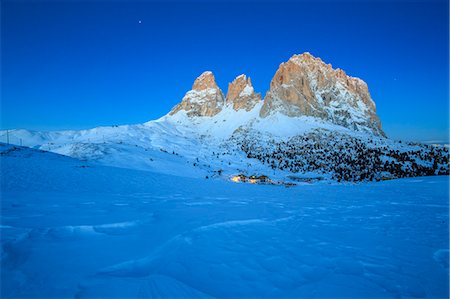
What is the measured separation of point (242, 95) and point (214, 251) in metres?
113

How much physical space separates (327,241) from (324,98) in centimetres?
10860

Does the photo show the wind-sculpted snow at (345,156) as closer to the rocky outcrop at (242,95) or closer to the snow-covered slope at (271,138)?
the snow-covered slope at (271,138)

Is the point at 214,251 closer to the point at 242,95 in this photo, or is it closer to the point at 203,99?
the point at 242,95

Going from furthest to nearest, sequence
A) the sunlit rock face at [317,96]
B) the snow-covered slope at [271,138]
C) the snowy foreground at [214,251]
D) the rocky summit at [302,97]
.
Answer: the rocky summit at [302,97], the sunlit rock face at [317,96], the snow-covered slope at [271,138], the snowy foreground at [214,251]

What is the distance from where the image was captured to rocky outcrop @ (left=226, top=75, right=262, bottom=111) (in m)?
113

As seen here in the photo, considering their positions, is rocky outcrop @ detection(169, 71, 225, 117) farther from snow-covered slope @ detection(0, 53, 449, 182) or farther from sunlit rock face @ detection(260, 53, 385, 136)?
sunlit rock face @ detection(260, 53, 385, 136)

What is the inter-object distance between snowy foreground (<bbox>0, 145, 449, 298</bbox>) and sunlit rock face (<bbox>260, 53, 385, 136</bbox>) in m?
87.0

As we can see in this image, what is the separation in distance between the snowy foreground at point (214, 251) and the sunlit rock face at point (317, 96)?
87.0 m

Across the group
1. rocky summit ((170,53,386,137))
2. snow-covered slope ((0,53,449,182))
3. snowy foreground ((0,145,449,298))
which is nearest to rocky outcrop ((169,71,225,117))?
rocky summit ((170,53,386,137))

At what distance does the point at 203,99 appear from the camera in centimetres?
12281

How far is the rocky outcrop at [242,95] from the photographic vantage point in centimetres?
11331

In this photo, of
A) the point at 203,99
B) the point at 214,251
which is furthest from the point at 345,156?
the point at 203,99

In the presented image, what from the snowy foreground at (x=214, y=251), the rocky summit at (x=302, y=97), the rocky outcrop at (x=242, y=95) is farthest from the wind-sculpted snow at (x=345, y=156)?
the rocky outcrop at (x=242, y=95)

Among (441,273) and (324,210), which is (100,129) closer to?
(324,210)
